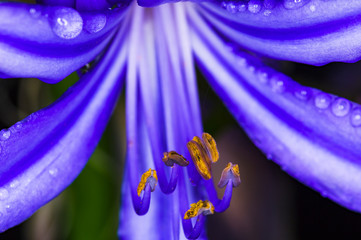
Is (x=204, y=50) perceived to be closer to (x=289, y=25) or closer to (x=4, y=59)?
(x=289, y=25)

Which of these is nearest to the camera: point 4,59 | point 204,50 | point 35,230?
point 4,59

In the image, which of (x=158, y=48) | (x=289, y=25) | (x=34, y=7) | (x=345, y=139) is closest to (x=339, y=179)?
(x=345, y=139)

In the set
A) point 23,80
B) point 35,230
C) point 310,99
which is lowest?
Result: point 310,99

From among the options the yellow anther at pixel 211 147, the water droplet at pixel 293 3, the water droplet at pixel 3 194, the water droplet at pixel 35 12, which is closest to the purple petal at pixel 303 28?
the water droplet at pixel 293 3

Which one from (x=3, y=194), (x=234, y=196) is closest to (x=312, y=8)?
(x=3, y=194)

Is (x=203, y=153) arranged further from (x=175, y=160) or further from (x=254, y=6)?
(x=254, y=6)

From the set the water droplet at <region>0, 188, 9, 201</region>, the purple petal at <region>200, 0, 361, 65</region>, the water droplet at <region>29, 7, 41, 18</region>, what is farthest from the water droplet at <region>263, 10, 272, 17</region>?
the water droplet at <region>0, 188, 9, 201</region>

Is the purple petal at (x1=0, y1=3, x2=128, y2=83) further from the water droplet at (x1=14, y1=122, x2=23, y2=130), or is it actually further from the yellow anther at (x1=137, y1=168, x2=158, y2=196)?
the yellow anther at (x1=137, y1=168, x2=158, y2=196)

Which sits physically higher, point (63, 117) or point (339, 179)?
point (63, 117)
